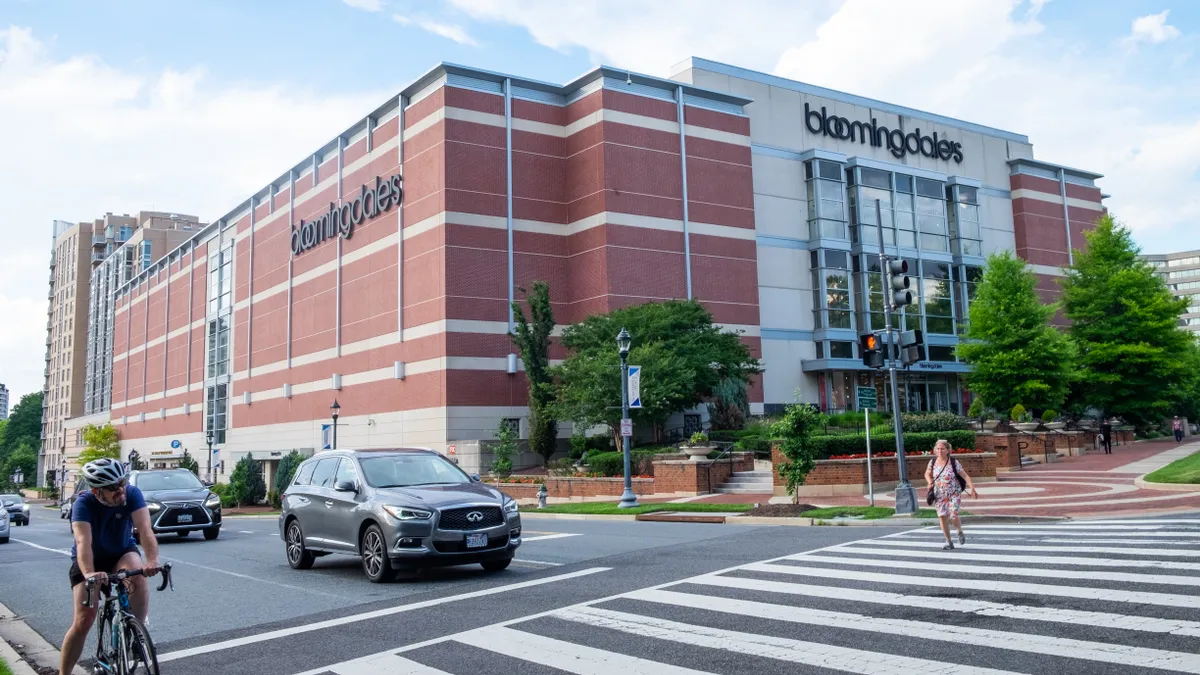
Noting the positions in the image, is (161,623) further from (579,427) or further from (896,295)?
(579,427)

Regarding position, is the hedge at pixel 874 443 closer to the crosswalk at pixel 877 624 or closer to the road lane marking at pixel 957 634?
the crosswalk at pixel 877 624

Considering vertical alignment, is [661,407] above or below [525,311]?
below

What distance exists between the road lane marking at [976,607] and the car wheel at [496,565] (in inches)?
109

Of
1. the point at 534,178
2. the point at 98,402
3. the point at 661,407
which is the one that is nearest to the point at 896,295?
the point at 661,407

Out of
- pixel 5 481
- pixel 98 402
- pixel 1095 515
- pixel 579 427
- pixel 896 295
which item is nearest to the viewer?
pixel 1095 515

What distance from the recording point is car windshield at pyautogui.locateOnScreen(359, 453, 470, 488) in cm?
1297

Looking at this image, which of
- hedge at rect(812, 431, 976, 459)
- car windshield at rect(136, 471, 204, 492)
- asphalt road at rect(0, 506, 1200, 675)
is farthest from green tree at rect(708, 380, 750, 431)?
asphalt road at rect(0, 506, 1200, 675)

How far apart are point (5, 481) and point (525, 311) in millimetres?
119098

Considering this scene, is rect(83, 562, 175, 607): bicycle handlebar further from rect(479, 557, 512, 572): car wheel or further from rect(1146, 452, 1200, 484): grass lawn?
rect(1146, 452, 1200, 484): grass lawn

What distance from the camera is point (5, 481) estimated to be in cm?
13075

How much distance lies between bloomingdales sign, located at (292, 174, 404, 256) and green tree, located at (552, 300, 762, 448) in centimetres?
1334

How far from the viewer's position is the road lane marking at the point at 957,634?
6.57 m

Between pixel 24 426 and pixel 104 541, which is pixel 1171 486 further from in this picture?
pixel 24 426

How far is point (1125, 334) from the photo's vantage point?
48531 millimetres
